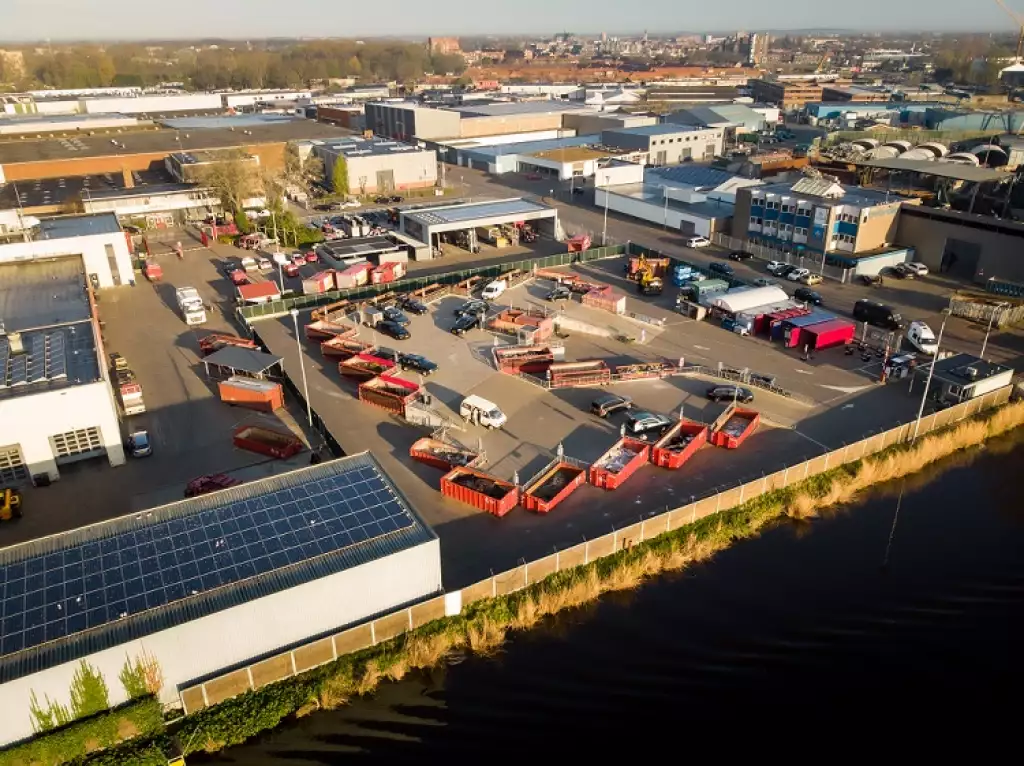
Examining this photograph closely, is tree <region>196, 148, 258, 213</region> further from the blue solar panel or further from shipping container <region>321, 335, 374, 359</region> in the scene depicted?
the blue solar panel

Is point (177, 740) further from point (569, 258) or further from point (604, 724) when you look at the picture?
point (569, 258)

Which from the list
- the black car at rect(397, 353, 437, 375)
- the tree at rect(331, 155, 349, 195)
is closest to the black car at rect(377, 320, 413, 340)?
the black car at rect(397, 353, 437, 375)

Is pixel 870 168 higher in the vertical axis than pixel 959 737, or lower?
higher

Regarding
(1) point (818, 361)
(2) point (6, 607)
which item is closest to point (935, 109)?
(1) point (818, 361)

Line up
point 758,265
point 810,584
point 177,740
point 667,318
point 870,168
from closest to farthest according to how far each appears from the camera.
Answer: point 177,740, point 810,584, point 667,318, point 758,265, point 870,168

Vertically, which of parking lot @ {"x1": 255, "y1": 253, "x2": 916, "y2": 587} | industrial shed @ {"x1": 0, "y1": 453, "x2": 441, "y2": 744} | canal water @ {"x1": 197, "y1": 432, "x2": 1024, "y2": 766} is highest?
industrial shed @ {"x1": 0, "y1": 453, "x2": 441, "y2": 744}

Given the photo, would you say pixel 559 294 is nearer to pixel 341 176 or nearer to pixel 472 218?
pixel 472 218

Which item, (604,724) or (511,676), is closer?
(604,724)

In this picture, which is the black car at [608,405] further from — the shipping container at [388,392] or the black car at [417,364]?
the black car at [417,364]
